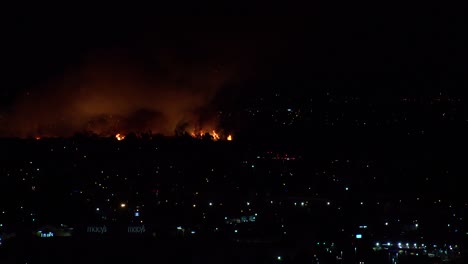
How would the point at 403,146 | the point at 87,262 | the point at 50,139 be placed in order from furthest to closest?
1. the point at 50,139
2. the point at 403,146
3. the point at 87,262

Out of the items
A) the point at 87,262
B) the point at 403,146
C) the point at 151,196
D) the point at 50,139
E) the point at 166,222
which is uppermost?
the point at 50,139

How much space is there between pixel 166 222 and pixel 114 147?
7.30 meters

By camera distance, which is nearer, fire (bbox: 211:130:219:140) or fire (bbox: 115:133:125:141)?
fire (bbox: 211:130:219:140)

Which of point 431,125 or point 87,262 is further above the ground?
point 431,125

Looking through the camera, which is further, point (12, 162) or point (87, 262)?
point (12, 162)

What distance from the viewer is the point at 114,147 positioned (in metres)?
20.5

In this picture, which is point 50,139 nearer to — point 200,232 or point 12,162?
point 12,162

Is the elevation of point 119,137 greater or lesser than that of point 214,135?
greater

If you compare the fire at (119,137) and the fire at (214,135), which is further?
the fire at (119,137)

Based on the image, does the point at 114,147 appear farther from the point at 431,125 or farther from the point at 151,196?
the point at 431,125

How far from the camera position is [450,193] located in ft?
50.9

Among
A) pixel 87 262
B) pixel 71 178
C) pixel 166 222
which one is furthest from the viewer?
pixel 71 178

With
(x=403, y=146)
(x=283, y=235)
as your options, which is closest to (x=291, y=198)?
(x=283, y=235)

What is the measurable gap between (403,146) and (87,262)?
507 inches
